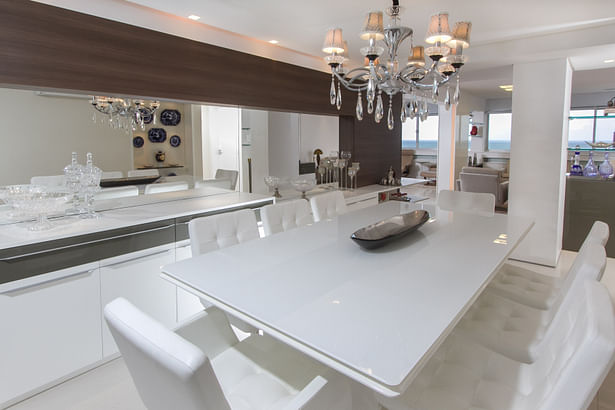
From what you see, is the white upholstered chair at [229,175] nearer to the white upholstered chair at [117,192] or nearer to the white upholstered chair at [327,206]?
the white upholstered chair at [117,192]

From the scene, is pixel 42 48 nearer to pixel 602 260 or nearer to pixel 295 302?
pixel 295 302

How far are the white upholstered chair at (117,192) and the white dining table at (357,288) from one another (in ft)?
4.52

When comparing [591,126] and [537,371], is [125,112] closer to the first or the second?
[537,371]

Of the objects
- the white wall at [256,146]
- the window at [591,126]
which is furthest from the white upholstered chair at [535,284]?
the window at [591,126]

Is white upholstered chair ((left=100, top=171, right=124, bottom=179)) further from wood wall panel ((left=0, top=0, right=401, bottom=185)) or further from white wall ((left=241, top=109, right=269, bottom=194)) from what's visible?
white wall ((left=241, top=109, right=269, bottom=194))

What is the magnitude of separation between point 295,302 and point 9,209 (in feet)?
6.59

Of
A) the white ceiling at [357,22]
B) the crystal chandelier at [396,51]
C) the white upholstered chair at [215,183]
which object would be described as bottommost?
the white upholstered chair at [215,183]

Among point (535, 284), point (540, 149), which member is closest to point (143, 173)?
point (535, 284)

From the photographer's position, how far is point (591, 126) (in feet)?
32.8

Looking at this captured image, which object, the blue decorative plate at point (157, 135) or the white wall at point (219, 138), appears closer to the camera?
the blue decorative plate at point (157, 135)

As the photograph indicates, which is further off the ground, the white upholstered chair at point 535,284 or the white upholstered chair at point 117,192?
the white upholstered chair at point 117,192

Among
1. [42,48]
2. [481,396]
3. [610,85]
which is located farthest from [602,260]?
[610,85]

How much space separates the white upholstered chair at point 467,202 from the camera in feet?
11.2

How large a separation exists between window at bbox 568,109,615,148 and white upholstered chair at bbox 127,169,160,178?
10.3 meters
